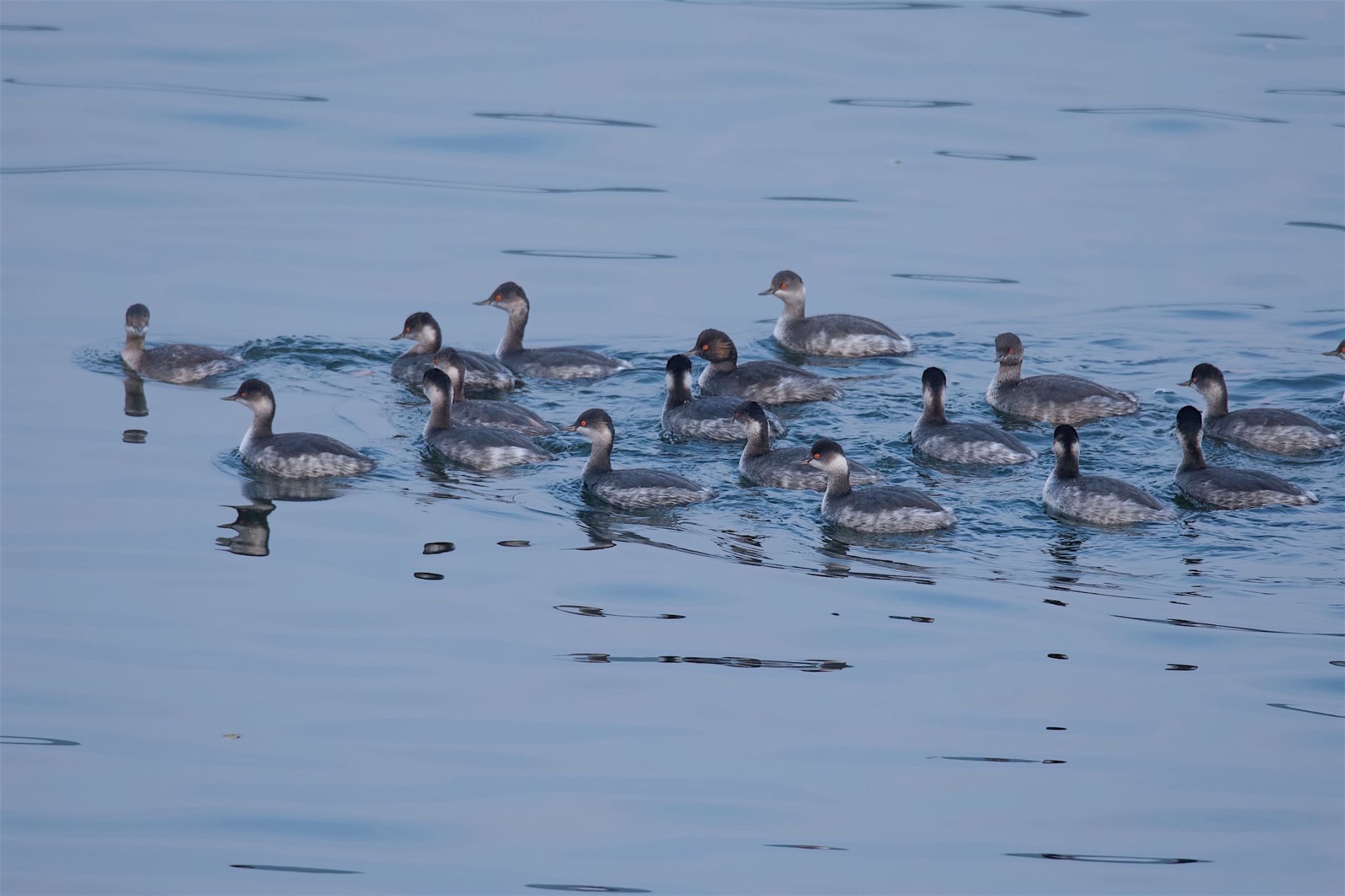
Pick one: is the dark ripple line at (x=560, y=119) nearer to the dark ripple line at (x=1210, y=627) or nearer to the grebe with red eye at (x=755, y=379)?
the grebe with red eye at (x=755, y=379)

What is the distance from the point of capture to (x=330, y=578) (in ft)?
29.8

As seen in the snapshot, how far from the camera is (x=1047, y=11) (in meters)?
27.4

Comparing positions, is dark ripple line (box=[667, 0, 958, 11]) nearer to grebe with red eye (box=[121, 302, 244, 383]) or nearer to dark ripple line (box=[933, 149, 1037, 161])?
dark ripple line (box=[933, 149, 1037, 161])

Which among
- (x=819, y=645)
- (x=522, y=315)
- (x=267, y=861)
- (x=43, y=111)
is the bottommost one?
(x=267, y=861)

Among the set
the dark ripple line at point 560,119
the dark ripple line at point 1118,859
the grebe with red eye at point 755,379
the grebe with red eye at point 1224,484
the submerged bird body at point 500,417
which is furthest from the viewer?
the dark ripple line at point 560,119

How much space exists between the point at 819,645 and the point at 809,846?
175 centimetres

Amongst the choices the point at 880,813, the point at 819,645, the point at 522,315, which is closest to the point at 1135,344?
the point at 522,315

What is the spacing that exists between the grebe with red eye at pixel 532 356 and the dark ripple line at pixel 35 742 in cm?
663

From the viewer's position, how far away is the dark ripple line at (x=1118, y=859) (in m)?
6.65

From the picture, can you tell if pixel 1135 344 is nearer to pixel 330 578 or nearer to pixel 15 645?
pixel 330 578

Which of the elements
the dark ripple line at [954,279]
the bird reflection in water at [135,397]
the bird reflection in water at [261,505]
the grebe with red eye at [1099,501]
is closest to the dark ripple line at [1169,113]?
the dark ripple line at [954,279]

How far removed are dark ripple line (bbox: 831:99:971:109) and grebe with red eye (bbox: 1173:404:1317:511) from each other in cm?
1145

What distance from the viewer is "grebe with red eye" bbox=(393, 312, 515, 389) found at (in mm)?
13289

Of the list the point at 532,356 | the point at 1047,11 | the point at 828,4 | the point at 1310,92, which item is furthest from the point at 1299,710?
the point at 1047,11
